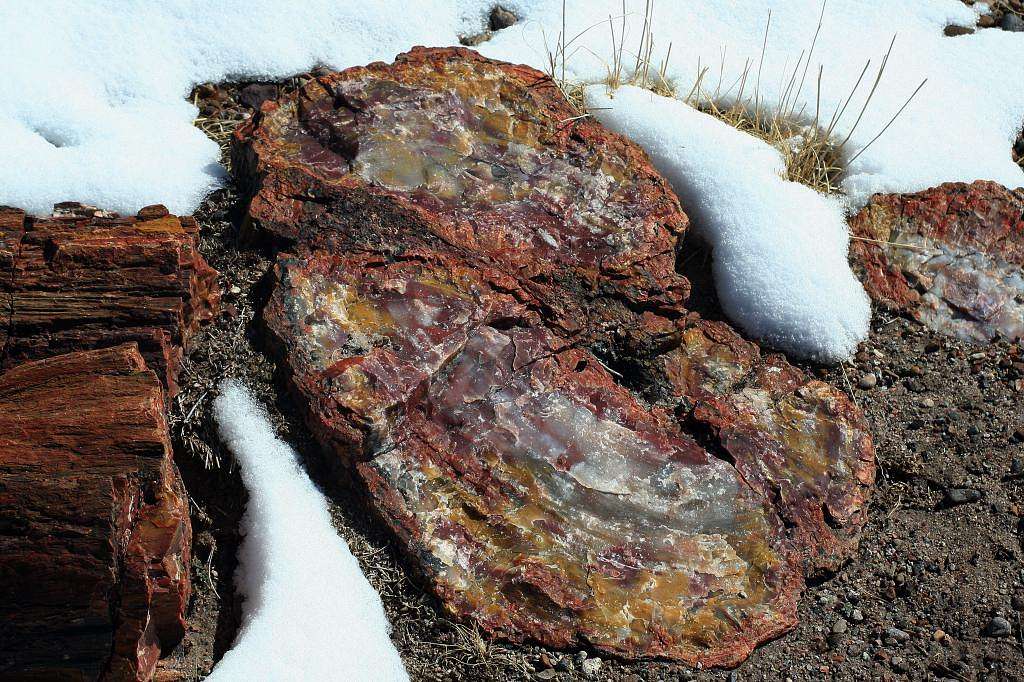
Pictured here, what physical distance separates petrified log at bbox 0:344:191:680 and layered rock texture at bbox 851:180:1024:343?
7.87 feet

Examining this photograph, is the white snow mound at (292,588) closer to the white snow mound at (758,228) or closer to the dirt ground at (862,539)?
the dirt ground at (862,539)

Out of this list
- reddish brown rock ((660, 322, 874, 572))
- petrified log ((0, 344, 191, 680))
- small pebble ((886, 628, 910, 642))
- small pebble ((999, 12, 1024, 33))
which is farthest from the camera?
small pebble ((999, 12, 1024, 33))

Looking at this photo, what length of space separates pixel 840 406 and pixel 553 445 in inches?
39.8

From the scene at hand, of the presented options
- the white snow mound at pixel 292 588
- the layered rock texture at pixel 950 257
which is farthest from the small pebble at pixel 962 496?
the white snow mound at pixel 292 588

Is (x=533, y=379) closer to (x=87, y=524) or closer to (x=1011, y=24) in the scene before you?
(x=87, y=524)

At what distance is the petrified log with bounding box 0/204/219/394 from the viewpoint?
7.36 feet

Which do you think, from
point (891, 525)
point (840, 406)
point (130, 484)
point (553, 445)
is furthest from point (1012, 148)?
point (130, 484)

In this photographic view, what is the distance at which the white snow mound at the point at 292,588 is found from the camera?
202cm

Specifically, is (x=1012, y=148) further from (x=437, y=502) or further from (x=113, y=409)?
(x=113, y=409)

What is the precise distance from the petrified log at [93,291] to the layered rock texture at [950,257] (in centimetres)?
228

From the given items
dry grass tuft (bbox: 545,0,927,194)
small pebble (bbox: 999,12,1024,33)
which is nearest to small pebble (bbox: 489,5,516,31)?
dry grass tuft (bbox: 545,0,927,194)

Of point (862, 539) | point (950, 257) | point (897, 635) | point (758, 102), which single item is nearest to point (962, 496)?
point (862, 539)

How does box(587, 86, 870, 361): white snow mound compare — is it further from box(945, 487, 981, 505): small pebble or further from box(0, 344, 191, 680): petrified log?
box(0, 344, 191, 680): petrified log

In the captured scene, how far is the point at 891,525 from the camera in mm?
2613
